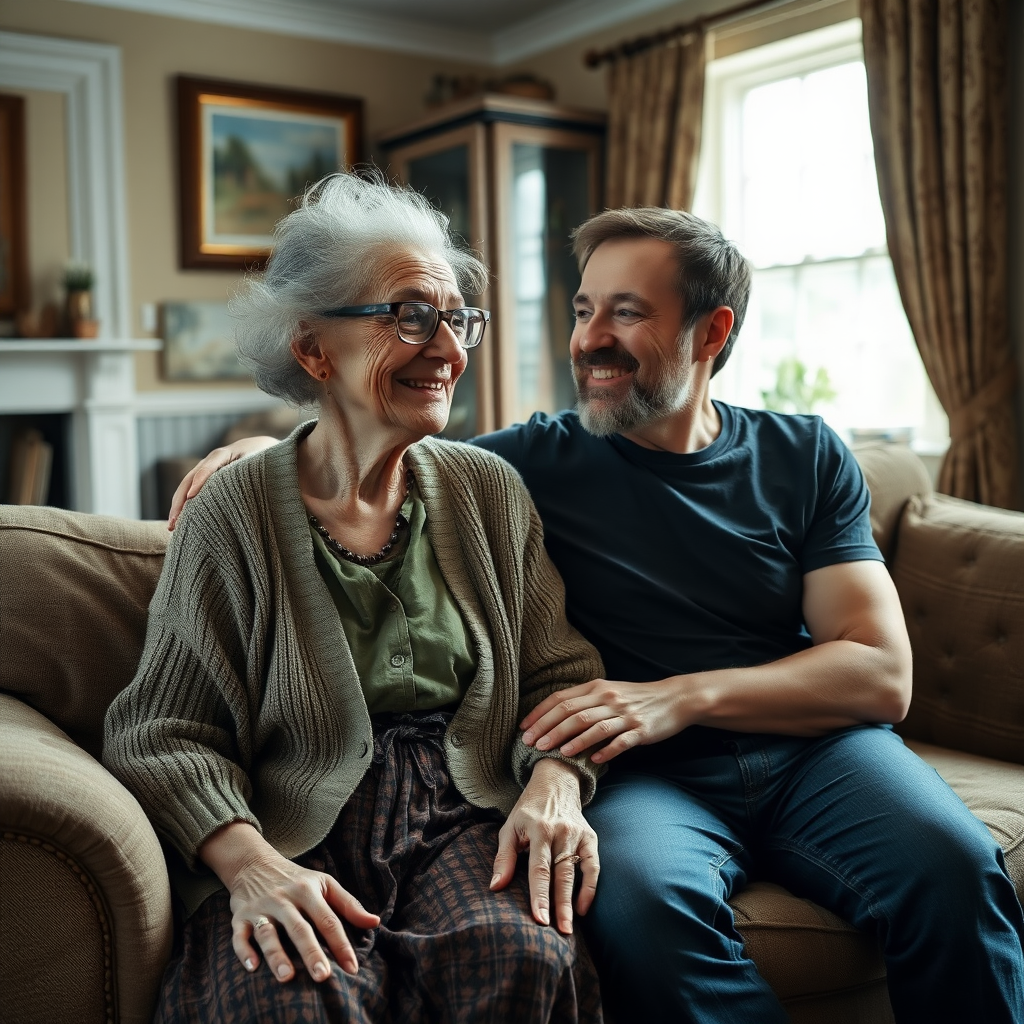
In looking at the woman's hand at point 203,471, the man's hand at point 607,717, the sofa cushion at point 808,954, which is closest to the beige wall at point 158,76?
the woman's hand at point 203,471

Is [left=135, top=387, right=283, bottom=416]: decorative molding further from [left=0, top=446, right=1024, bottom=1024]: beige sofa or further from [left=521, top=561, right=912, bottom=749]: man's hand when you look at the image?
[left=521, top=561, right=912, bottom=749]: man's hand

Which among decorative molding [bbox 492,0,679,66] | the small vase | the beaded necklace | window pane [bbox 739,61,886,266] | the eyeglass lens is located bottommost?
the beaded necklace

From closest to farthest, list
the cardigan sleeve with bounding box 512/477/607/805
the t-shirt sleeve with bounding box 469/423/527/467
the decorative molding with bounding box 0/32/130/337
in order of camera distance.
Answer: the cardigan sleeve with bounding box 512/477/607/805 → the t-shirt sleeve with bounding box 469/423/527/467 → the decorative molding with bounding box 0/32/130/337

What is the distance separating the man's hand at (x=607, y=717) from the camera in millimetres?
1465

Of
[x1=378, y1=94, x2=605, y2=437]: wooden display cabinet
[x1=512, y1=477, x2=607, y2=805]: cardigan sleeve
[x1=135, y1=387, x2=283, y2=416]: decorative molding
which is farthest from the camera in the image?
[x1=135, y1=387, x2=283, y2=416]: decorative molding

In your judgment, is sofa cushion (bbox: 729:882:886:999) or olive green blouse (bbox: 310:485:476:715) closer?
sofa cushion (bbox: 729:882:886:999)

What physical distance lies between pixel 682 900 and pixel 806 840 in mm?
279

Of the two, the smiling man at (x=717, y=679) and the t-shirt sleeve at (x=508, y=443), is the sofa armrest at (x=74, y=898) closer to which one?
the smiling man at (x=717, y=679)

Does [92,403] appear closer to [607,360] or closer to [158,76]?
[158,76]

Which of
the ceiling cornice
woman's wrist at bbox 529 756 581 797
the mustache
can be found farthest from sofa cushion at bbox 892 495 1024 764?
the ceiling cornice

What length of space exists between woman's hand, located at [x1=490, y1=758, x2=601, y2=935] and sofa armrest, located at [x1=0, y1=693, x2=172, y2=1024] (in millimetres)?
395

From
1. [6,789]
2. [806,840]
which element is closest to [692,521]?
[806,840]

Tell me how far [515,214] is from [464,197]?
23cm

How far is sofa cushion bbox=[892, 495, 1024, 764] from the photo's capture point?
1.88 meters
